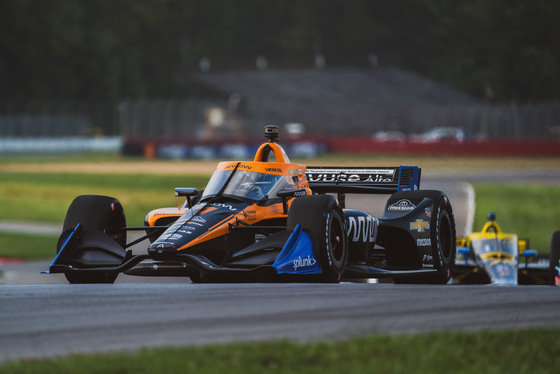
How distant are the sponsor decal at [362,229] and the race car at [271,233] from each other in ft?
0.03

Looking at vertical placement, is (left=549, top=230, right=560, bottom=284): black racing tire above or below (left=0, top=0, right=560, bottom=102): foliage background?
below

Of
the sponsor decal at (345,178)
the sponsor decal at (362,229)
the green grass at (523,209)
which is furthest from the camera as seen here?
the green grass at (523,209)

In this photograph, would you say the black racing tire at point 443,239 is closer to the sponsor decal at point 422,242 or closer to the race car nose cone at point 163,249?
the sponsor decal at point 422,242

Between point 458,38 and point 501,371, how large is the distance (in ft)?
313

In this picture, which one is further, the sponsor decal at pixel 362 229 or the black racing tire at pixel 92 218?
the sponsor decal at pixel 362 229

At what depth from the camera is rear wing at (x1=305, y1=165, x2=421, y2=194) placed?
12648 millimetres

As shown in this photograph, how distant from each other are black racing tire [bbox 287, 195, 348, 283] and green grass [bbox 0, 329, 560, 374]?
10.2ft

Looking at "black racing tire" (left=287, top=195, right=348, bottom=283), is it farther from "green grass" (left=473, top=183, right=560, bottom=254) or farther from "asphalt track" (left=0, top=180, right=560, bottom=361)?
"green grass" (left=473, top=183, right=560, bottom=254)

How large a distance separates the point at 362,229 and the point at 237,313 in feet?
12.3

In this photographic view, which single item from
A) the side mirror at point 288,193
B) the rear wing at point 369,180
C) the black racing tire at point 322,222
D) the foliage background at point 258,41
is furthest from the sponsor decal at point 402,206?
the foliage background at point 258,41

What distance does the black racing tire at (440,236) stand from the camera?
11766 mm

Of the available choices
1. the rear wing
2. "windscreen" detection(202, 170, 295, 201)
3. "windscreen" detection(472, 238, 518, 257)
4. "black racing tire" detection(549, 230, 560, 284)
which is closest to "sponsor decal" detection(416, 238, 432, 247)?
the rear wing

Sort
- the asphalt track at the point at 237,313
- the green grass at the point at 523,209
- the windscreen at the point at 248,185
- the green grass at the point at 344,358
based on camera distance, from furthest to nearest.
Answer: the green grass at the point at 523,209
the windscreen at the point at 248,185
the asphalt track at the point at 237,313
the green grass at the point at 344,358

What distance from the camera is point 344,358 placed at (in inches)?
249
